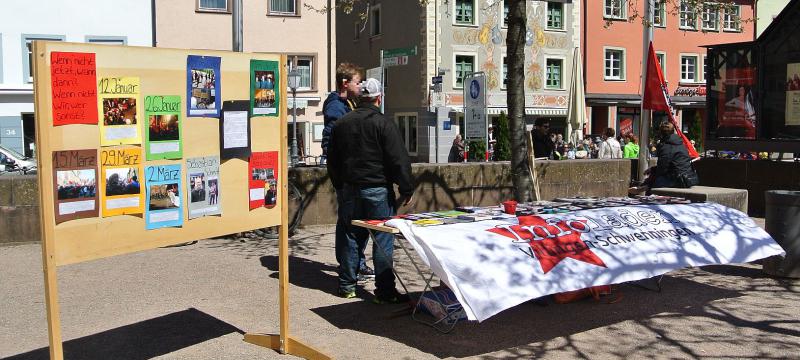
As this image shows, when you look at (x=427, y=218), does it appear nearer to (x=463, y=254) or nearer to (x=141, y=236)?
(x=463, y=254)

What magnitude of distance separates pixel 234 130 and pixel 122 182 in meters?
0.88

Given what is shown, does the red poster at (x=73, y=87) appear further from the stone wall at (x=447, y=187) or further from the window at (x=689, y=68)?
the window at (x=689, y=68)

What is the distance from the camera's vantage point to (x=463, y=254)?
573 centimetres

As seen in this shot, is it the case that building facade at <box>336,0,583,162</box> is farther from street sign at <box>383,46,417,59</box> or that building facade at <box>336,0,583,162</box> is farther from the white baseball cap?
the white baseball cap

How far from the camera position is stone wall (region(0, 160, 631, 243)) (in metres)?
10.2

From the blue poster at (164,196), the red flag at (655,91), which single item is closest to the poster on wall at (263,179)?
the blue poster at (164,196)

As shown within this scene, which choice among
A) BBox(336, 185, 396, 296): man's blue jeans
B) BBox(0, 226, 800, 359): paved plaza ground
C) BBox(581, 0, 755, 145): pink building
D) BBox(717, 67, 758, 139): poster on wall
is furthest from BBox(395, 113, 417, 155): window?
BBox(336, 185, 396, 296): man's blue jeans

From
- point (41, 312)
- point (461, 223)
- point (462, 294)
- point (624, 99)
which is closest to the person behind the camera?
point (462, 294)

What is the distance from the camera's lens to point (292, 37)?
34.8 meters

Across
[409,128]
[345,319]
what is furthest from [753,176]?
[409,128]

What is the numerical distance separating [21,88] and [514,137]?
25865mm

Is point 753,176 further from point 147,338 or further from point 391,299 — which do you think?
point 147,338

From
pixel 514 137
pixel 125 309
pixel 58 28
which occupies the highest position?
pixel 58 28

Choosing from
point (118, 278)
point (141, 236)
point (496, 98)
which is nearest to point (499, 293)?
point (141, 236)
